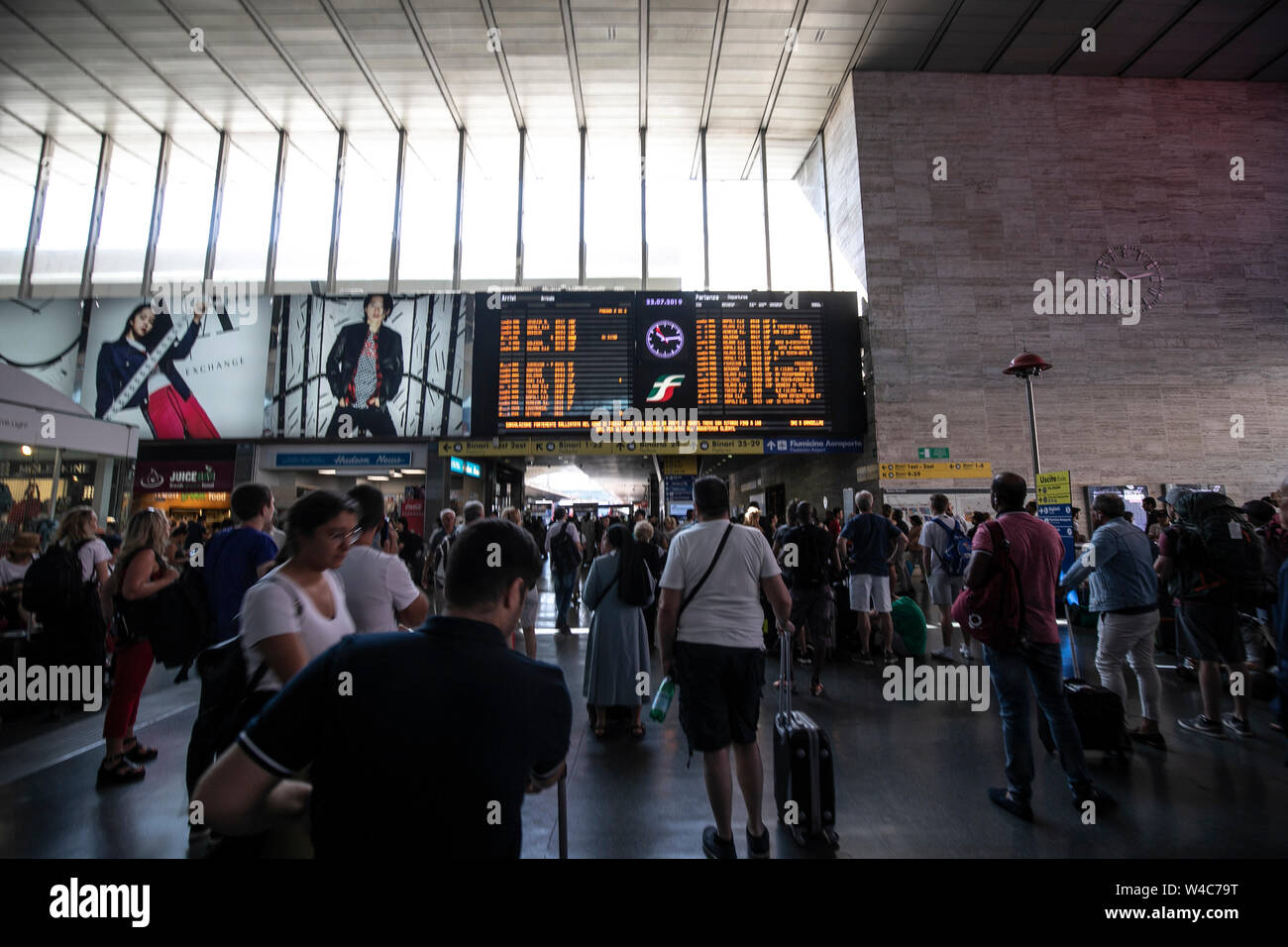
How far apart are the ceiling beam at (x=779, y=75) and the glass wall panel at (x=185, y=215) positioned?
13263 mm

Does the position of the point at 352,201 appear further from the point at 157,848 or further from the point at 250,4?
the point at 157,848

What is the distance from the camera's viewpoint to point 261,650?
1718mm

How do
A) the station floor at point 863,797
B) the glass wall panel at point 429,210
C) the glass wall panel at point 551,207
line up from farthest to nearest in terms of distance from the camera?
the glass wall panel at point 551,207
the glass wall panel at point 429,210
the station floor at point 863,797

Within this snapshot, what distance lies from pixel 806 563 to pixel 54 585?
6.19m

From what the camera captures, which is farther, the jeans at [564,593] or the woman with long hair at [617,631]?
the jeans at [564,593]

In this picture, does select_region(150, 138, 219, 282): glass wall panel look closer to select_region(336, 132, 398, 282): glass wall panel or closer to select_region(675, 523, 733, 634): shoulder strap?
select_region(336, 132, 398, 282): glass wall panel

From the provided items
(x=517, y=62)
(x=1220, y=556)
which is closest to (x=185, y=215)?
(x=517, y=62)

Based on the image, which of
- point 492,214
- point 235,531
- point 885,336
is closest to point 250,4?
point 492,214

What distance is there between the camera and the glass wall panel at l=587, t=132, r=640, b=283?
13.3m

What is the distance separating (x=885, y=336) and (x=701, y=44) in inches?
275

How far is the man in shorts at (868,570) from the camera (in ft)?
19.6

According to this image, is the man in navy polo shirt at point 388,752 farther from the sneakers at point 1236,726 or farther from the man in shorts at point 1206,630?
the sneakers at point 1236,726

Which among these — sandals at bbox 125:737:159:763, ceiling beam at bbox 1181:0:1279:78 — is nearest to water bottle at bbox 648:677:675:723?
sandals at bbox 125:737:159:763
